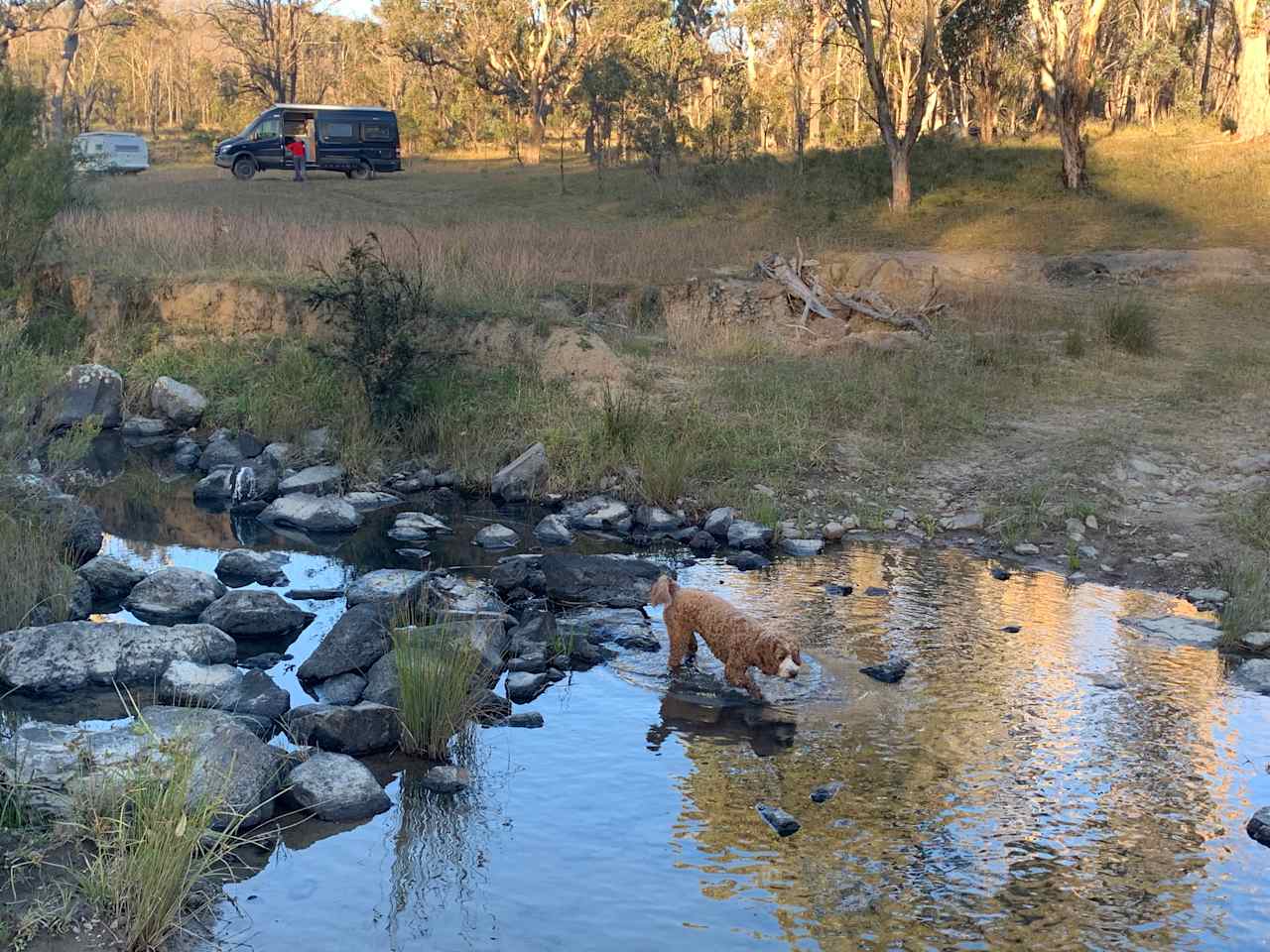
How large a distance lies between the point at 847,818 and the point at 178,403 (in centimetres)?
1044

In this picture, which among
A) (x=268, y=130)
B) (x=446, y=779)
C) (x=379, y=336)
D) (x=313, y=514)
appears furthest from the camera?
(x=268, y=130)

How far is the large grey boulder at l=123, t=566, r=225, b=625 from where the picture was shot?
8.72 metres

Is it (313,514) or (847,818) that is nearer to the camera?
(847,818)

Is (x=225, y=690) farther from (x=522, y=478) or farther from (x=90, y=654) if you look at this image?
(x=522, y=478)

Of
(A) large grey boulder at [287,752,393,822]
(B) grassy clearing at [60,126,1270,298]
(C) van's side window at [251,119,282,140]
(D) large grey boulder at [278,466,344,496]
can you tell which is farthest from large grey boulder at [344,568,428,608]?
(C) van's side window at [251,119,282,140]

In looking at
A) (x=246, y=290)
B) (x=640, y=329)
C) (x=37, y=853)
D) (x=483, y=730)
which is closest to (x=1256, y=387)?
(x=640, y=329)

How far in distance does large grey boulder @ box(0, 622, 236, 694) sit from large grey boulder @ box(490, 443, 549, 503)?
4.62 m

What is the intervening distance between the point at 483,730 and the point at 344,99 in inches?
2313

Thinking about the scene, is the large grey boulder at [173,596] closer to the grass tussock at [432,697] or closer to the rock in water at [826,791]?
the grass tussock at [432,697]

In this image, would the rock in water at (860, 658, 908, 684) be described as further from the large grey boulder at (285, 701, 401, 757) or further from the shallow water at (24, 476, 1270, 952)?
the large grey boulder at (285, 701, 401, 757)

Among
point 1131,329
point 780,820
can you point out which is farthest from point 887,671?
point 1131,329

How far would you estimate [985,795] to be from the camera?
20.5 ft

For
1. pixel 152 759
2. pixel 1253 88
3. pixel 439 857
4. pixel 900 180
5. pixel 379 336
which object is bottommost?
pixel 439 857

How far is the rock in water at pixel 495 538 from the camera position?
10.8 meters
